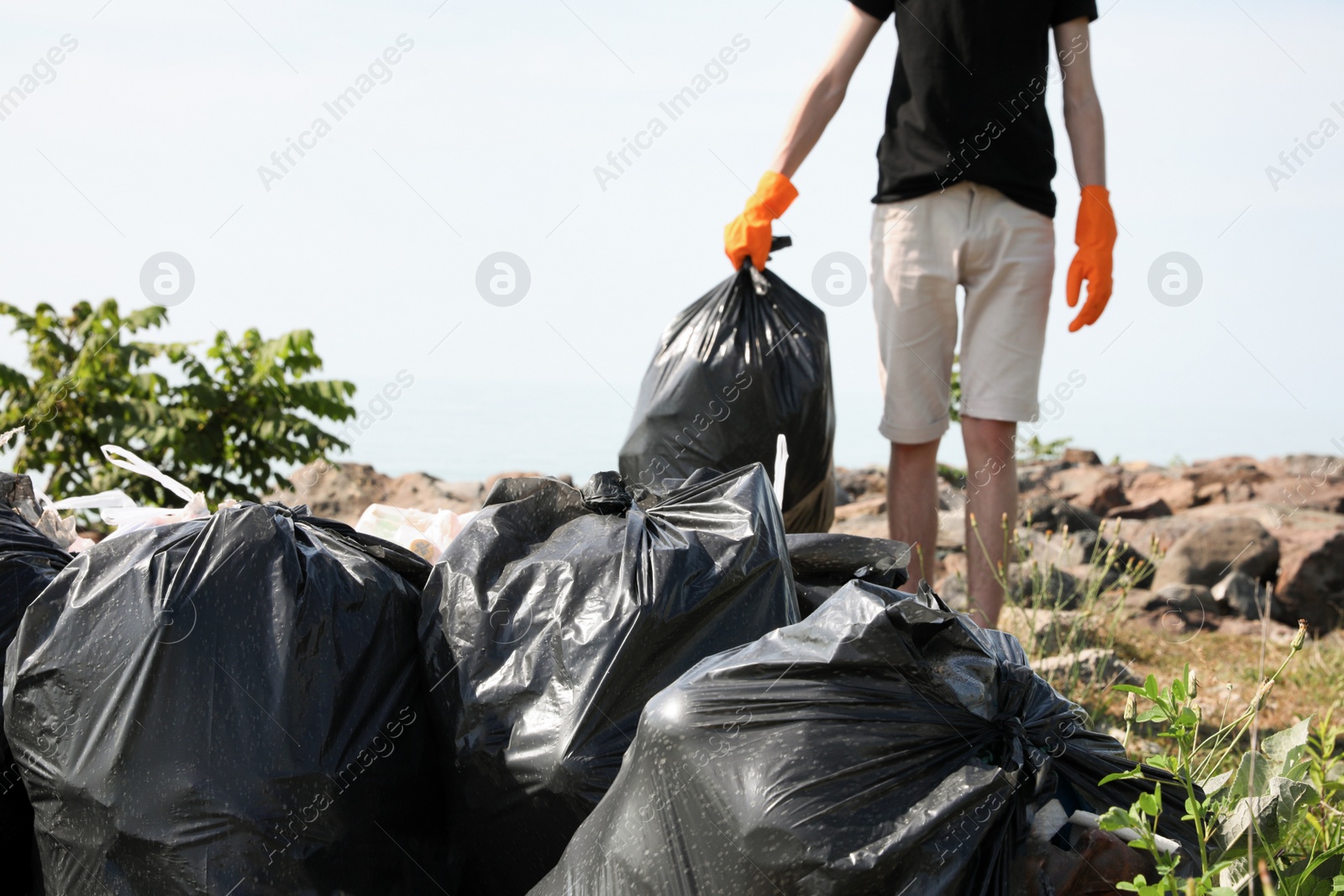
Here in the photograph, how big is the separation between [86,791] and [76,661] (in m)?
0.17

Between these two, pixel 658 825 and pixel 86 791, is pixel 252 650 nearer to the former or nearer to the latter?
pixel 86 791

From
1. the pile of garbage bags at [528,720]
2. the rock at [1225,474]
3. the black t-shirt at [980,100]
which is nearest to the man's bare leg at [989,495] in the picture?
the black t-shirt at [980,100]

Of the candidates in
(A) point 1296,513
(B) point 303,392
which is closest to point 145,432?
(B) point 303,392

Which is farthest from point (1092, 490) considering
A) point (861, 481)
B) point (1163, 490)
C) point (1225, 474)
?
point (1225, 474)

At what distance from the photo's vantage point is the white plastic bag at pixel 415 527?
6.56 feet

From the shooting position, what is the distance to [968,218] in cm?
295

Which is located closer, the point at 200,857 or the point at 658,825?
the point at 658,825

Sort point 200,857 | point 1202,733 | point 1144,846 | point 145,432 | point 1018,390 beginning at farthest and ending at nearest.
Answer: point 145,432 < point 1018,390 < point 1202,733 < point 200,857 < point 1144,846

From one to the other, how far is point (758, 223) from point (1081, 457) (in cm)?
656

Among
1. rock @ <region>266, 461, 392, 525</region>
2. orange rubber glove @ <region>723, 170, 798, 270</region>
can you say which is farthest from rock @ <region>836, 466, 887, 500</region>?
orange rubber glove @ <region>723, 170, 798, 270</region>

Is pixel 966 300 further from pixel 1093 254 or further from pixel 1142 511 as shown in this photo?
pixel 1142 511

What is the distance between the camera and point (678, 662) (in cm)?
153

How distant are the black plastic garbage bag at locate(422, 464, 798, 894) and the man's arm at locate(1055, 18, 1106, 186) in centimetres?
195

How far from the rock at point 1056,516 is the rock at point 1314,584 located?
3.04 feet
